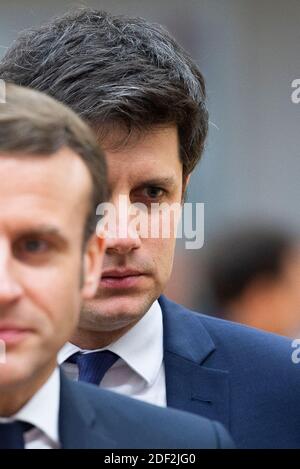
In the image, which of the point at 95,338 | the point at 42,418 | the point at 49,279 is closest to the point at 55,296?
the point at 49,279

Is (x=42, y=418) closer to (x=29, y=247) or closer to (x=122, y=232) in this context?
(x=29, y=247)

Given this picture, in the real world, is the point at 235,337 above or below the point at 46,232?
below

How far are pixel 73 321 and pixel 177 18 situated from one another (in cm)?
264

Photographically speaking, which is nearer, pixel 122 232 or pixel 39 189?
pixel 39 189

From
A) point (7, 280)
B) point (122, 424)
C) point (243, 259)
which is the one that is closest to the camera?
point (7, 280)

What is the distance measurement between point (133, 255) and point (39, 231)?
491 millimetres

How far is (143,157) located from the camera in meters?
1.61

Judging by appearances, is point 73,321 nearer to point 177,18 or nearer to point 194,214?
point 194,214

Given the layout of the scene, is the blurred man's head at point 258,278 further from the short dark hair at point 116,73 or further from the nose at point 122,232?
the nose at point 122,232

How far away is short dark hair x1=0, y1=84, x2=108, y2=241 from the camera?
1.11m

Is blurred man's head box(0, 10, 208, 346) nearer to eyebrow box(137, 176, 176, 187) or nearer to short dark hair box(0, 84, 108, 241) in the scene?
eyebrow box(137, 176, 176, 187)

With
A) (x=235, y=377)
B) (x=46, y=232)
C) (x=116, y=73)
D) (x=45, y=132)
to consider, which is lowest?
(x=235, y=377)

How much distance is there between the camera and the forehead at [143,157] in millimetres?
1574

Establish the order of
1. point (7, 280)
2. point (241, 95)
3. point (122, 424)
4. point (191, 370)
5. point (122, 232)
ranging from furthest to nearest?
point (241, 95)
point (191, 370)
point (122, 232)
point (122, 424)
point (7, 280)
